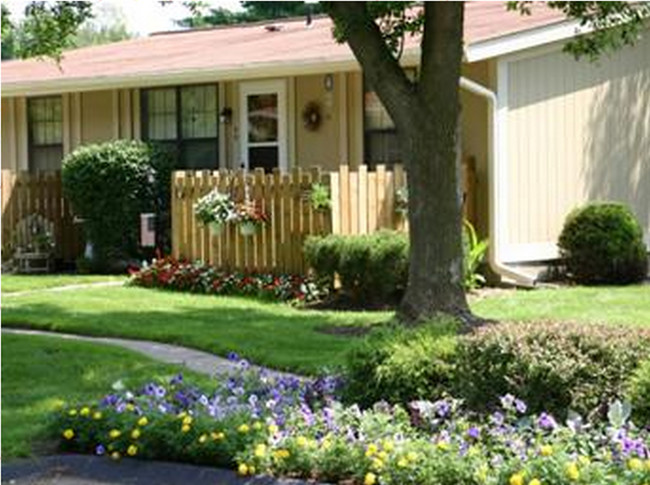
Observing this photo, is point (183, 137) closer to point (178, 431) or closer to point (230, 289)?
point (230, 289)

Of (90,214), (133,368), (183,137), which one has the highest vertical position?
(183,137)

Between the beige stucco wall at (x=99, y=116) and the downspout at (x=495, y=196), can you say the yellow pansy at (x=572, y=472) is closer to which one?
the downspout at (x=495, y=196)

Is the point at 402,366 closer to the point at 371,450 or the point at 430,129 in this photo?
the point at 371,450

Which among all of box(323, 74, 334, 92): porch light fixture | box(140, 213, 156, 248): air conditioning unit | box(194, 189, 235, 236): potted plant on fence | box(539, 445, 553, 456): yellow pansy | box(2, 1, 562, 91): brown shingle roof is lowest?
box(539, 445, 553, 456): yellow pansy

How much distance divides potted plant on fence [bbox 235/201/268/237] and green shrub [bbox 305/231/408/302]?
149 centimetres

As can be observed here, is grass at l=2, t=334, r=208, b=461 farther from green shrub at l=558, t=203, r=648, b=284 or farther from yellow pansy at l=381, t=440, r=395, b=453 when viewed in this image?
green shrub at l=558, t=203, r=648, b=284

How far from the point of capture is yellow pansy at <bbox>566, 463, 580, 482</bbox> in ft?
16.7

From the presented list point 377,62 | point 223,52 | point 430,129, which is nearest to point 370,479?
Answer: point 430,129

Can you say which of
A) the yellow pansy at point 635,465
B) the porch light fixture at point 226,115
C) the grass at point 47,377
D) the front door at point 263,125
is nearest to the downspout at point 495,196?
the front door at point 263,125

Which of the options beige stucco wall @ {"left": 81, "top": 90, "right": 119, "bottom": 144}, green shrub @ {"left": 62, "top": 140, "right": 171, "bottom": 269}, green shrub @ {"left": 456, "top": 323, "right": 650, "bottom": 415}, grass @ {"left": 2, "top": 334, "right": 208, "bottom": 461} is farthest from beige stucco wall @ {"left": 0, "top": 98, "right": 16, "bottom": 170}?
green shrub @ {"left": 456, "top": 323, "right": 650, "bottom": 415}

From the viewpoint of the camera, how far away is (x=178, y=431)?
6.39 metres

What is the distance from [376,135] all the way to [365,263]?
4.37 metres

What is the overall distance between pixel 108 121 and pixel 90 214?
3154mm

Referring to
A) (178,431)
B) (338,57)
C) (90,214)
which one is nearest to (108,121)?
(90,214)
